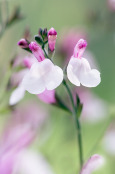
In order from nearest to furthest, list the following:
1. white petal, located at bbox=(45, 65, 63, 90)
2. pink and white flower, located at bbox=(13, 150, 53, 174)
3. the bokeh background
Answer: white petal, located at bbox=(45, 65, 63, 90) < pink and white flower, located at bbox=(13, 150, 53, 174) < the bokeh background

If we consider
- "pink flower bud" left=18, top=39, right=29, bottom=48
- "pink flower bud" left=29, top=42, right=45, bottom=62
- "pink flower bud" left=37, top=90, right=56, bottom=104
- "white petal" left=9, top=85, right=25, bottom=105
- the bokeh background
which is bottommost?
the bokeh background

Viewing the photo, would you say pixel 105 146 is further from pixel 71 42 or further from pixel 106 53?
pixel 106 53

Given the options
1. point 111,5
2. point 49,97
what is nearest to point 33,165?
point 49,97

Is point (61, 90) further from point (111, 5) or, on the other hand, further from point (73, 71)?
point (73, 71)

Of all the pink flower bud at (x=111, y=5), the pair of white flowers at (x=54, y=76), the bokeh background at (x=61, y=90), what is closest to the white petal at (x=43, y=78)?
the pair of white flowers at (x=54, y=76)

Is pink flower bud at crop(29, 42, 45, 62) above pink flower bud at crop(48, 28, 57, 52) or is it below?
below

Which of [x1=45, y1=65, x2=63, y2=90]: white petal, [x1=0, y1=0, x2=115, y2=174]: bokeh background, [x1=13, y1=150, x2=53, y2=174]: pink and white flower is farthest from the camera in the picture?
[x1=0, y1=0, x2=115, y2=174]: bokeh background

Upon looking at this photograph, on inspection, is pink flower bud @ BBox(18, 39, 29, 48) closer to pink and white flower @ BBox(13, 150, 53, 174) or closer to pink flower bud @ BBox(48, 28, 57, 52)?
pink flower bud @ BBox(48, 28, 57, 52)

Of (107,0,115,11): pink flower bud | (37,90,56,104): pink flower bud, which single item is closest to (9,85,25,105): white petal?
(37,90,56,104): pink flower bud
